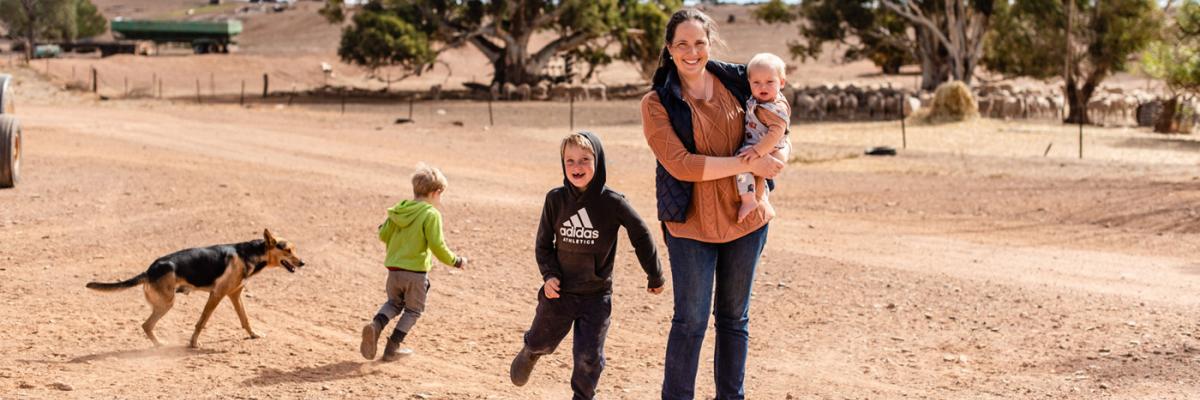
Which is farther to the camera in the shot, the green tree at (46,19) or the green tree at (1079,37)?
the green tree at (46,19)

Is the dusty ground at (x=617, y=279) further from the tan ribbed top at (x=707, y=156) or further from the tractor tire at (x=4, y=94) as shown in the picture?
the tan ribbed top at (x=707, y=156)

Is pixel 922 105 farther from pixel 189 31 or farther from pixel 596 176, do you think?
pixel 189 31

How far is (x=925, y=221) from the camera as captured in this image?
16.0 m

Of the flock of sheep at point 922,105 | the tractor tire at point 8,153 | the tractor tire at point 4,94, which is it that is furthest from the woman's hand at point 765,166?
the flock of sheep at point 922,105

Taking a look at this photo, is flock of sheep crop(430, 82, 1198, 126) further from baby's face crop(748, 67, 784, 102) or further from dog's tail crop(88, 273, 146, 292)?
baby's face crop(748, 67, 784, 102)

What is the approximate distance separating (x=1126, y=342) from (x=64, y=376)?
6.59 metres

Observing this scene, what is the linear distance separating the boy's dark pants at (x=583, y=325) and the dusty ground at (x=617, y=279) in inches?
40.7

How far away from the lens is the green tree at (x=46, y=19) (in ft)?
222

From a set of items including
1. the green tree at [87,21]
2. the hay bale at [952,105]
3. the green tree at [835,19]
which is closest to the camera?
the hay bale at [952,105]

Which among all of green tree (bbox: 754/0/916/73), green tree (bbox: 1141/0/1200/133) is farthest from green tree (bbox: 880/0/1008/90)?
green tree (bbox: 1141/0/1200/133)

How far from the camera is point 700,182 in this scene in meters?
5.85

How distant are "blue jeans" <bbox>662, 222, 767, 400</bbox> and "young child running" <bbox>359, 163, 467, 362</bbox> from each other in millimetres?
2145

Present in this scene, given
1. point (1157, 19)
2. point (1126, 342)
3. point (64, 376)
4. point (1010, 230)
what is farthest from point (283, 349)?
point (1157, 19)

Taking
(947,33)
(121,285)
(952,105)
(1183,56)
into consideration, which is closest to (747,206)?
(121,285)
